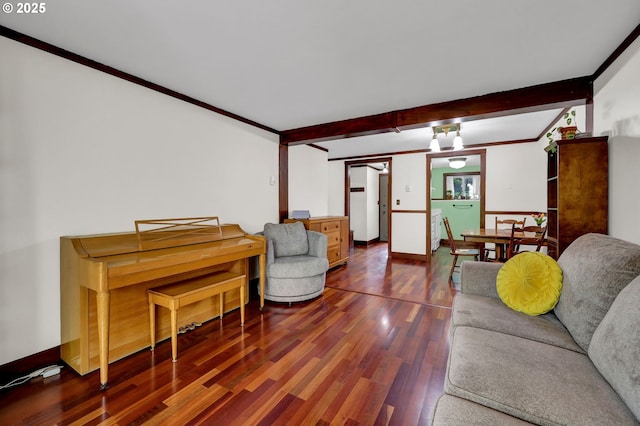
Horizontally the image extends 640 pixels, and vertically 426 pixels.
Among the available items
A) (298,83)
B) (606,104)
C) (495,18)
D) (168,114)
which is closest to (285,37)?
(298,83)

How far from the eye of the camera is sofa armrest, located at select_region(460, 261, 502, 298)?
2008mm

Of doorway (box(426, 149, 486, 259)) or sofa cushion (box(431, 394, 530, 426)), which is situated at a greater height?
doorway (box(426, 149, 486, 259))

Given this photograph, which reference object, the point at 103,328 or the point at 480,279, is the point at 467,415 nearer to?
the point at 480,279

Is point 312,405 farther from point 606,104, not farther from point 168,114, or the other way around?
point 606,104

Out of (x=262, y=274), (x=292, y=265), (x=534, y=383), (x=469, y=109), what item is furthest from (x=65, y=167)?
(x=469, y=109)

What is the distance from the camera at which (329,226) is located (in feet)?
14.7

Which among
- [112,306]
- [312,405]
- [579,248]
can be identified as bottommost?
[312,405]

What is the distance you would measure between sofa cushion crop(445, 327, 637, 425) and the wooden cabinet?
297cm

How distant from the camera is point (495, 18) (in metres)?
1.63

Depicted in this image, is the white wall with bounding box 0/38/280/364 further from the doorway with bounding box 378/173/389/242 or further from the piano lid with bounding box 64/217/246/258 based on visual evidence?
the doorway with bounding box 378/173/389/242

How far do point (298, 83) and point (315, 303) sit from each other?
2.27 meters

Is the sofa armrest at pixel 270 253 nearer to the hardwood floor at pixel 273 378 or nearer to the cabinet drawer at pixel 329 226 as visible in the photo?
the hardwood floor at pixel 273 378

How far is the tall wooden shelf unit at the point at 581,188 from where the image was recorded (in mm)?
2154

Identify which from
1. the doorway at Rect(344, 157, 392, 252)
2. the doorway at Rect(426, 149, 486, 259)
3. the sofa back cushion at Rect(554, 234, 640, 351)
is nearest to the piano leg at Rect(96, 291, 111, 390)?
the sofa back cushion at Rect(554, 234, 640, 351)
